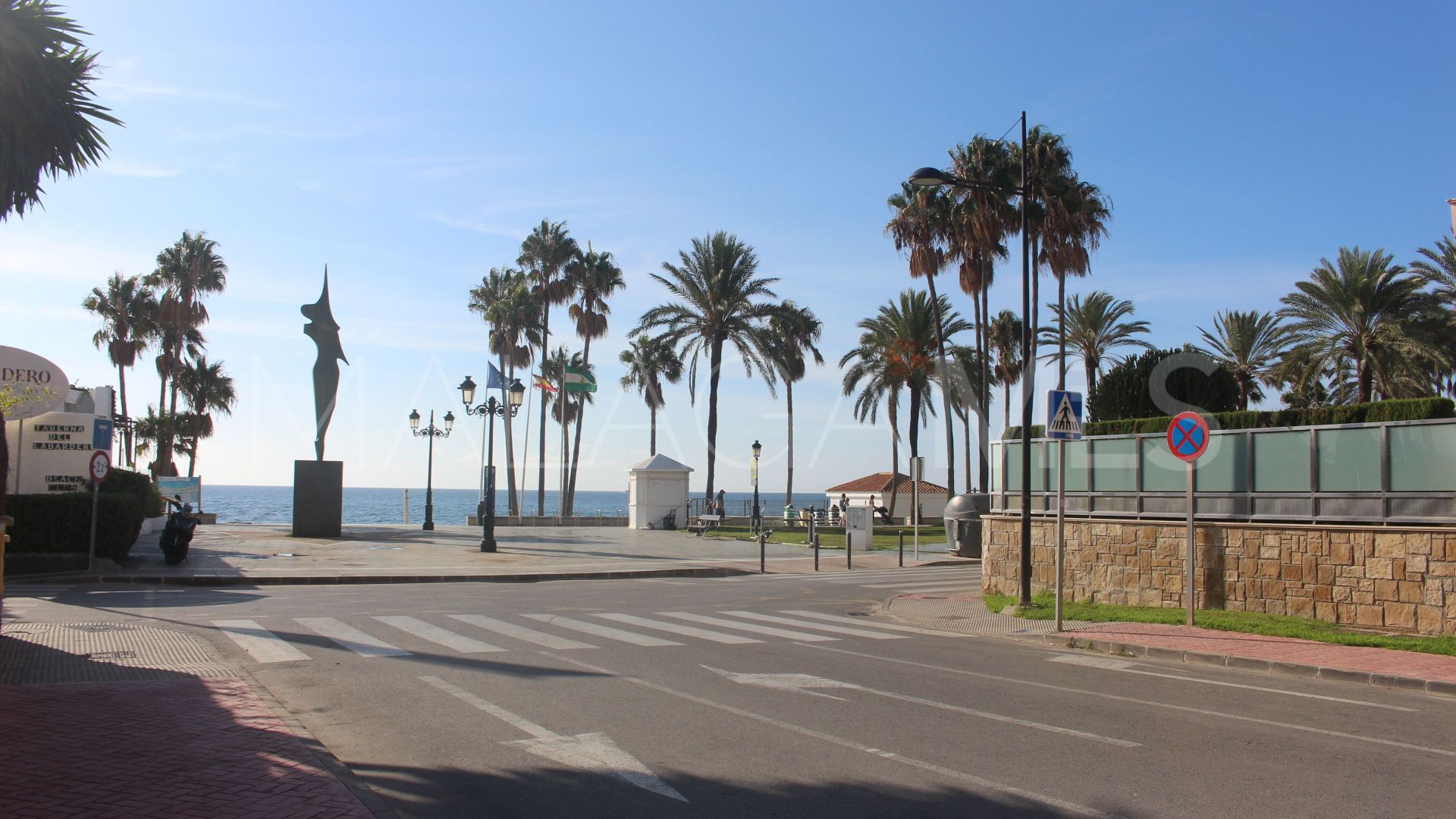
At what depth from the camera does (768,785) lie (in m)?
6.01

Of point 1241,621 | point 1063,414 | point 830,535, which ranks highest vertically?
point 1063,414

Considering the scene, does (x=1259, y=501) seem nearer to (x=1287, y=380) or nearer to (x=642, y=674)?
(x=642, y=674)

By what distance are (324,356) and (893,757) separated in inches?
1279

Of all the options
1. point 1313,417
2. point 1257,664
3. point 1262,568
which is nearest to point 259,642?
point 1257,664

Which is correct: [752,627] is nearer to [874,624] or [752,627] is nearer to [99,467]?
[874,624]

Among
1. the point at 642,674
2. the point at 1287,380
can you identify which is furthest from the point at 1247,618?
the point at 1287,380

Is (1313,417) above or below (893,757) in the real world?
above

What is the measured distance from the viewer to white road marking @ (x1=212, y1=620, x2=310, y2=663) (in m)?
10.6

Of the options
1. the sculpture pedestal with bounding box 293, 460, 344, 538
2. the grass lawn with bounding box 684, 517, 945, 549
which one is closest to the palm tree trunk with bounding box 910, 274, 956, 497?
the grass lawn with bounding box 684, 517, 945, 549

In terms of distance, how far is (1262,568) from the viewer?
14.9 m

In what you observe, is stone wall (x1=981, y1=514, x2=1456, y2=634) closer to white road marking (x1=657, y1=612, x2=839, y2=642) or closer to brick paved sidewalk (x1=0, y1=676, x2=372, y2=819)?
white road marking (x1=657, y1=612, x2=839, y2=642)

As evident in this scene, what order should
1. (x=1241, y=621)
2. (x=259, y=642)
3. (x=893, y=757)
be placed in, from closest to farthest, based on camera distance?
1. (x=893, y=757)
2. (x=259, y=642)
3. (x=1241, y=621)

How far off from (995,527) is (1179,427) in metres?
6.46

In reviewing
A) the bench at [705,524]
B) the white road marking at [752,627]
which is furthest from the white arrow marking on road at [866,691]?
the bench at [705,524]
